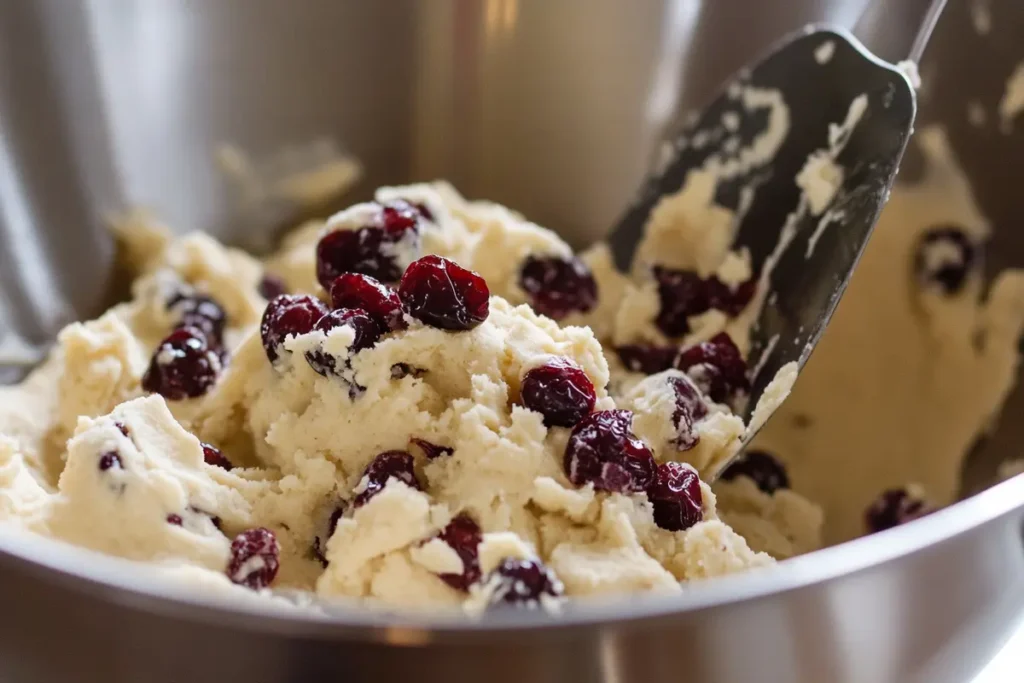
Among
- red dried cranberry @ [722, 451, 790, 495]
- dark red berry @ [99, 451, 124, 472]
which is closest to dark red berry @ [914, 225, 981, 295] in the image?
red dried cranberry @ [722, 451, 790, 495]

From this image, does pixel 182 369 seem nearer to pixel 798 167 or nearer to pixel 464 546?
pixel 464 546

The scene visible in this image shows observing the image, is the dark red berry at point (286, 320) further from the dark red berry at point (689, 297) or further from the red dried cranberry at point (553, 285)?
the dark red berry at point (689, 297)

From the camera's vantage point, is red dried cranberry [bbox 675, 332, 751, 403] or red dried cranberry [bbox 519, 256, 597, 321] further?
red dried cranberry [bbox 519, 256, 597, 321]

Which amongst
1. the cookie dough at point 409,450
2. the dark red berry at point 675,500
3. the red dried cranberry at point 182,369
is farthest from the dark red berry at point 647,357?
the red dried cranberry at point 182,369

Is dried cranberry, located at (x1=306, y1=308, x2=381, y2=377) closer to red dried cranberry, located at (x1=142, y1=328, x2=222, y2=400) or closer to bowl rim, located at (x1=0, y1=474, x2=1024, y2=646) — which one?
red dried cranberry, located at (x1=142, y1=328, x2=222, y2=400)

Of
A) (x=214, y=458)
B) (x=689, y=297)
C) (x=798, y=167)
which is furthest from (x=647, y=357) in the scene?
(x=214, y=458)
